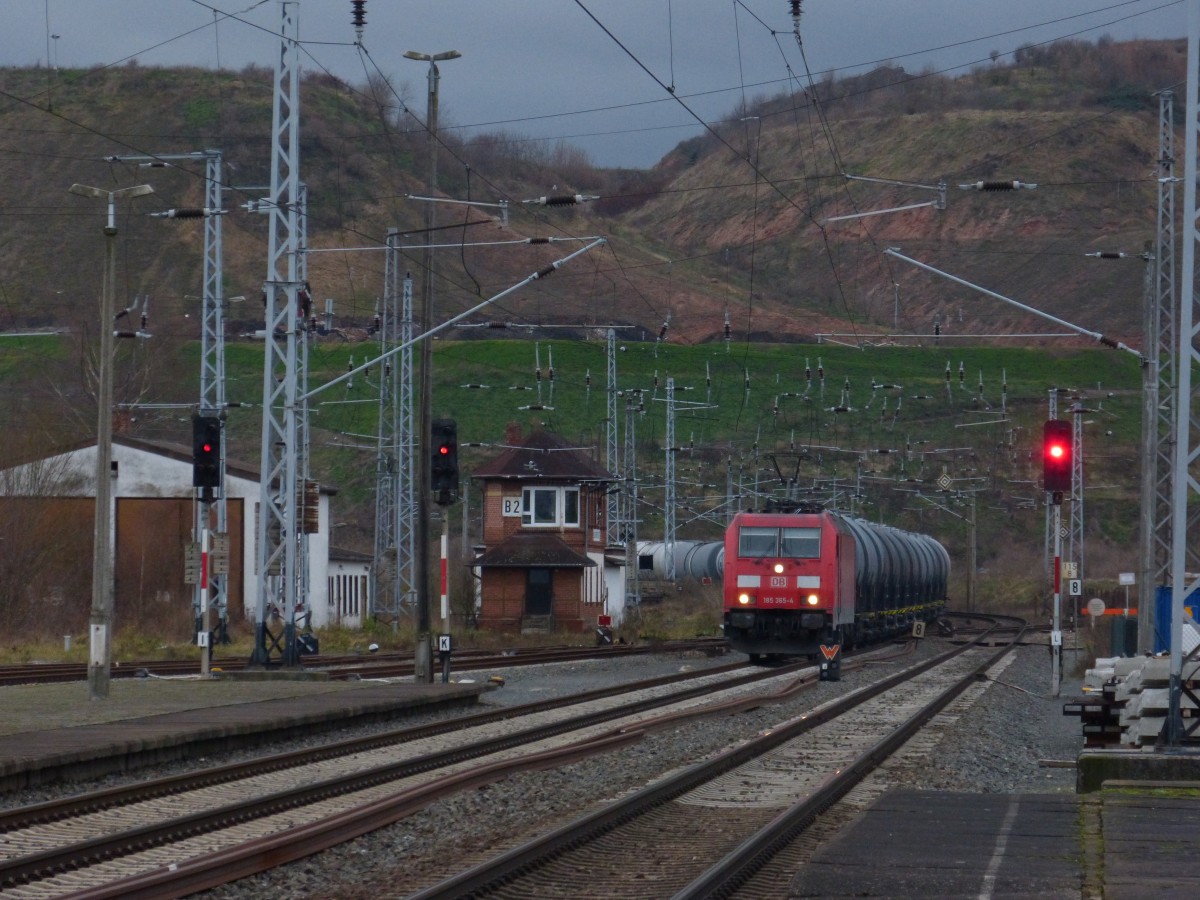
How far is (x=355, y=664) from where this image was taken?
35.6 metres

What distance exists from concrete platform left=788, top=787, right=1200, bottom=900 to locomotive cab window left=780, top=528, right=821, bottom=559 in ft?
74.3

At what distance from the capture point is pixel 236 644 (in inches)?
1615

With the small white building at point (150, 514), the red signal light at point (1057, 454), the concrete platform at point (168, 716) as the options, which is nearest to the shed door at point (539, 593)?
the small white building at point (150, 514)

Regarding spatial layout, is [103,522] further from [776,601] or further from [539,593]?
[539,593]

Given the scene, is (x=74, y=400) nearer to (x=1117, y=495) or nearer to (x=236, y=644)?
(x=236, y=644)

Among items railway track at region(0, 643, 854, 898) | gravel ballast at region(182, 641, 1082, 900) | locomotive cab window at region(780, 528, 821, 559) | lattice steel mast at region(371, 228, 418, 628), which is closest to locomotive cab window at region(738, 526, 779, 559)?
locomotive cab window at region(780, 528, 821, 559)

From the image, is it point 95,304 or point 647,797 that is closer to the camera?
point 647,797

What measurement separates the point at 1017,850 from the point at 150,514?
4613cm

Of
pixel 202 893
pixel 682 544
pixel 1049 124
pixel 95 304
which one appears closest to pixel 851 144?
pixel 1049 124

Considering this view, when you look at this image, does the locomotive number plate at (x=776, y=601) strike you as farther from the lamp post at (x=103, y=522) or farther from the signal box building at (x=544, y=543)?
the signal box building at (x=544, y=543)

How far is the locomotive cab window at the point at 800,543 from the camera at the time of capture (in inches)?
1428

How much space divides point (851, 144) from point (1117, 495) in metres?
101

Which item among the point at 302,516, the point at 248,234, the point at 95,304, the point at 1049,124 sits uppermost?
the point at 1049,124

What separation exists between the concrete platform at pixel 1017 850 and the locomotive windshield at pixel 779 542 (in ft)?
74.4
